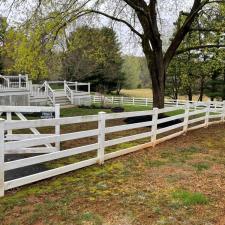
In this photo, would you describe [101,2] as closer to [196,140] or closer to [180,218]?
[196,140]

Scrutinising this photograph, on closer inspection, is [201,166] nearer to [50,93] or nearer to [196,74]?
[50,93]

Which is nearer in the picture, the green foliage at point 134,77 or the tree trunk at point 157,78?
the tree trunk at point 157,78

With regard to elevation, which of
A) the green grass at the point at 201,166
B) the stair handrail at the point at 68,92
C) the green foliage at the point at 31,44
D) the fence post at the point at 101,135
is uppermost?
the green foliage at the point at 31,44

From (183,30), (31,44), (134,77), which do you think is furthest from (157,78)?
(134,77)

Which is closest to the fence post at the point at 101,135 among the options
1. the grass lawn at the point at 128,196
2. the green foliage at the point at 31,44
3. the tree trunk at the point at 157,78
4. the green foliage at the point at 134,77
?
the grass lawn at the point at 128,196

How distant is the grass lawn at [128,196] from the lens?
15.0 ft

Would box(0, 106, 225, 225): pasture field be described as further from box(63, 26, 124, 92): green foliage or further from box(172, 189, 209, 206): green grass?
box(63, 26, 124, 92): green foliage

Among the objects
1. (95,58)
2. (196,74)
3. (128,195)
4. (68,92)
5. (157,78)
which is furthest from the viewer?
(196,74)

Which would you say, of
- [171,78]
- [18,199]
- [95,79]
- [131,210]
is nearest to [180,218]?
[131,210]

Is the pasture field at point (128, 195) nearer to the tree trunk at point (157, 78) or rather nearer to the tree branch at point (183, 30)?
the tree trunk at point (157, 78)

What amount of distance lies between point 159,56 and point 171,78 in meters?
24.6

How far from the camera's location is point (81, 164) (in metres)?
7.05

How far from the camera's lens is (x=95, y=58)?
17.8 m

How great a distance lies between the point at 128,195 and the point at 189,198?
3.04 feet
